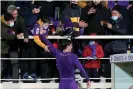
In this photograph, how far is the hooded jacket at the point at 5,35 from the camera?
9.04 m

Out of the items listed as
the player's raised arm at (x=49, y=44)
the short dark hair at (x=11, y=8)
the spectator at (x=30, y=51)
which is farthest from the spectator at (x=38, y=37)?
the short dark hair at (x=11, y=8)

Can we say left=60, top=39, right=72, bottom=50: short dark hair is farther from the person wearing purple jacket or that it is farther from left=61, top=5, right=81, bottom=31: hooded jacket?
left=61, top=5, right=81, bottom=31: hooded jacket

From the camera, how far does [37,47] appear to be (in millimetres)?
9234

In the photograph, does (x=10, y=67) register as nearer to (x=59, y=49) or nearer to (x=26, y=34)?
(x=26, y=34)

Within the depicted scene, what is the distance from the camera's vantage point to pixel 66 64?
8.12 meters

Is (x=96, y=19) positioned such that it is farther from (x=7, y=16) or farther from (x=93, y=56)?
(x=7, y=16)

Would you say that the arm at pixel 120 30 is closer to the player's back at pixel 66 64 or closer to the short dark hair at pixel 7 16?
the player's back at pixel 66 64

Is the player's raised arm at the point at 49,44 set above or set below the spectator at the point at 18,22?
below

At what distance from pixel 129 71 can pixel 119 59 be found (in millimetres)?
367

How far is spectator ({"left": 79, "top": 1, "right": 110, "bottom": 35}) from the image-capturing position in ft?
30.2

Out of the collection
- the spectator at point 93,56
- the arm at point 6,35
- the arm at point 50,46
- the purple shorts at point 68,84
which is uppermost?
the arm at point 6,35

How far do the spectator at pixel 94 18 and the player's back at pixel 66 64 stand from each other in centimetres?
135

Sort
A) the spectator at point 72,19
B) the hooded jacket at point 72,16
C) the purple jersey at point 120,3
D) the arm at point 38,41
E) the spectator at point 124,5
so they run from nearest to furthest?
the arm at point 38,41
the spectator at point 72,19
the hooded jacket at point 72,16
the spectator at point 124,5
the purple jersey at point 120,3

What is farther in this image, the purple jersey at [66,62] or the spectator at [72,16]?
the spectator at [72,16]
